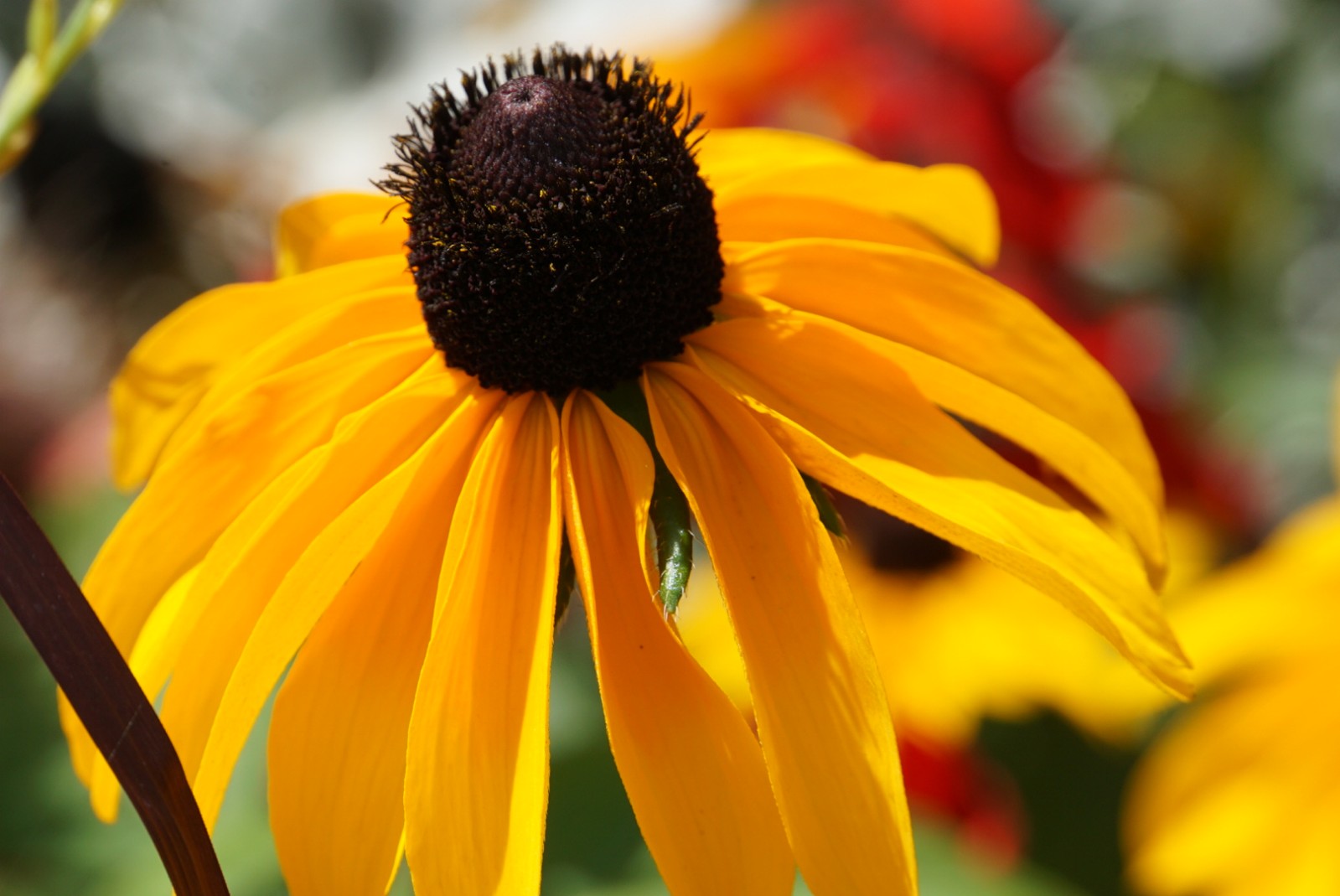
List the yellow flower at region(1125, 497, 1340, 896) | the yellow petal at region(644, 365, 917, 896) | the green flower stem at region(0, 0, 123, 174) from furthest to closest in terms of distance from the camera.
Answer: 1. the yellow flower at region(1125, 497, 1340, 896)
2. the green flower stem at region(0, 0, 123, 174)
3. the yellow petal at region(644, 365, 917, 896)

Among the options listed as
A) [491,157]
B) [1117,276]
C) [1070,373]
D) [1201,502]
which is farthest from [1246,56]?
[491,157]

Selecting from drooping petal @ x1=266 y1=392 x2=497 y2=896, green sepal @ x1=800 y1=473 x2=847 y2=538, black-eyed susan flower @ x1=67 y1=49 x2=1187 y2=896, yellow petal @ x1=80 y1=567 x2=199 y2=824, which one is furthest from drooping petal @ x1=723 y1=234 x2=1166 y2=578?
yellow petal @ x1=80 y1=567 x2=199 y2=824

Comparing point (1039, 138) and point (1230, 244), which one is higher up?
point (1039, 138)

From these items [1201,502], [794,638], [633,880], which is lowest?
[1201,502]

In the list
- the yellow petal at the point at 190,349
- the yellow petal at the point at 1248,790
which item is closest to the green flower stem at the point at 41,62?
the yellow petal at the point at 190,349

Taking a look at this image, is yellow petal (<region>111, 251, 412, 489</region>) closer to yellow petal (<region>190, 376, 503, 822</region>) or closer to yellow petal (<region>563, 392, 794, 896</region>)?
yellow petal (<region>190, 376, 503, 822</region>)

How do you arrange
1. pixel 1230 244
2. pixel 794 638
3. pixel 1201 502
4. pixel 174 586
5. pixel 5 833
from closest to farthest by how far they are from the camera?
pixel 794 638 → pixel 174 586 → pixel 5 833 → pixel 1201 502 → pixel 1230 244

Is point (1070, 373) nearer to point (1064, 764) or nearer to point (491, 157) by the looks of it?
point (491, 157)

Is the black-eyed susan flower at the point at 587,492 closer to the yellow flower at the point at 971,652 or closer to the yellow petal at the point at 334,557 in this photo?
the yellow petal at the point at 334,557
